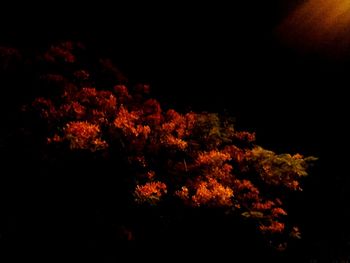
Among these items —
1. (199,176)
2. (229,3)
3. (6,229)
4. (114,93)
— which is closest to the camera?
(6,229)

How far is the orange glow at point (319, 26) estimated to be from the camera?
10.3 m

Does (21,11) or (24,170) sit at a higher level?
(21,11)

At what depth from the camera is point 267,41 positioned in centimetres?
1120

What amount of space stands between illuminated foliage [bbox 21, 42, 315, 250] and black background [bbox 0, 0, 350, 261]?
321 cm

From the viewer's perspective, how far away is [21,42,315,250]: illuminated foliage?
20.9 feet

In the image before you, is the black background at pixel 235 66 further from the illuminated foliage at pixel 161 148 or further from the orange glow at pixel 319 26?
the illuminated foliage at pixel 161 148

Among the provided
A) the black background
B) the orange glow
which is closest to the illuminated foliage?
the black background

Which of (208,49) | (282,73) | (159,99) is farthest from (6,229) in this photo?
(282,73)

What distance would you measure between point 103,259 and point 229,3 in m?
8.11

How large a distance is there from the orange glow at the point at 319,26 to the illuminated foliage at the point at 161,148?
468cm

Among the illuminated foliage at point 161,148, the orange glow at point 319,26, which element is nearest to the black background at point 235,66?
the orange glow at point 319,26

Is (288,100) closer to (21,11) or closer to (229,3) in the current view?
(229,3)

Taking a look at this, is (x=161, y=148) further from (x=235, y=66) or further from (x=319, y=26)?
(x=319, y=26)

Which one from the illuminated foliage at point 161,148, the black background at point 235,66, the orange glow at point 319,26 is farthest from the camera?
the black background at point 235,66
